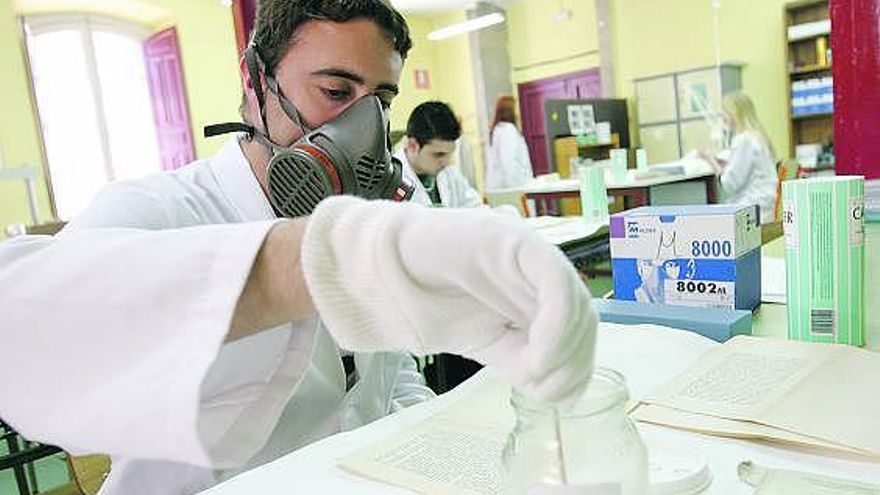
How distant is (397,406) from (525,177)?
4811mm

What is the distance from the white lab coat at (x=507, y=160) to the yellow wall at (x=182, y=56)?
223 centimetres

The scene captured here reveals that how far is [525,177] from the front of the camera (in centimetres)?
584

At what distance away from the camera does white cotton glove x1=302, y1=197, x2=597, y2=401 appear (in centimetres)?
37

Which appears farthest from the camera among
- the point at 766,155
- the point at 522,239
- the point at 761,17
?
the point at 761,17

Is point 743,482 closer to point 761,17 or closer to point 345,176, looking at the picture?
point 345,176

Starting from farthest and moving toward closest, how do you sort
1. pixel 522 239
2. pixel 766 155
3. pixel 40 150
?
1. pixel 40 150
2. pixel 766 155
3. pixel 522 239

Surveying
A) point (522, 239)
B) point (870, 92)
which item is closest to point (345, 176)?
point (522, 239)

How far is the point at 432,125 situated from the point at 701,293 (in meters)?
2.11

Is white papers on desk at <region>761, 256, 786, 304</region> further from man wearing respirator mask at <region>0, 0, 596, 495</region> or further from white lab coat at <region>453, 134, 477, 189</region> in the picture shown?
white lab coat at <region>453, 134, 477, 189</region>

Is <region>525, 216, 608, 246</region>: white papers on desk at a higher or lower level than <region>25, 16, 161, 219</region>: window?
lower

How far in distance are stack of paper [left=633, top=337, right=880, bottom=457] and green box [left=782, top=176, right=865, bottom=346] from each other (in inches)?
2.3

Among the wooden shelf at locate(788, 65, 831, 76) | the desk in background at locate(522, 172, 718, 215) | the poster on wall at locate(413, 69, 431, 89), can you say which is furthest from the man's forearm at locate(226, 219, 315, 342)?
the poster on wall at locate(413, 69, 431, 89)

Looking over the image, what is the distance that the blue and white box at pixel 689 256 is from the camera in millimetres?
1096

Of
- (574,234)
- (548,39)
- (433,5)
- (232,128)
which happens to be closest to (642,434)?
(232,128)
